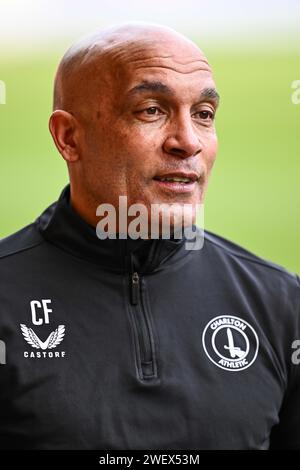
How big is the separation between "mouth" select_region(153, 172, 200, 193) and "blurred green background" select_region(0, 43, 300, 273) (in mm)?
2727

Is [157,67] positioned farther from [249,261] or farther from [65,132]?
[249,261]

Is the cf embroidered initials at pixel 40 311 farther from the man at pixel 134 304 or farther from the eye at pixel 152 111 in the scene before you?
the eye at pixel 152 111

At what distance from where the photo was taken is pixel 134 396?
1834 millimetres

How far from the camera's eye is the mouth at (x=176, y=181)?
1.93 m

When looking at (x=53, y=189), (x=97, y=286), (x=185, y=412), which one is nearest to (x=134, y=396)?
(x=185, y=412)

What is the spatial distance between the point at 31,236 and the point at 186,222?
1.24 ft

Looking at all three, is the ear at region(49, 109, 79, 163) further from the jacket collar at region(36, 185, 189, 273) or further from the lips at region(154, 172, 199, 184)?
the lips at region(154, 172, 199, 184)

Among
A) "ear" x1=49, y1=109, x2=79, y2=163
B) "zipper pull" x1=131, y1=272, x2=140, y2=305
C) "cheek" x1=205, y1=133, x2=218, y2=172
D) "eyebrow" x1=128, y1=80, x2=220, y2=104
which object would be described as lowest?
"zipper pull" x1=131, y1=272, x2=140, y2=305

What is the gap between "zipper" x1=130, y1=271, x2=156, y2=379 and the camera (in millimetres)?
1865

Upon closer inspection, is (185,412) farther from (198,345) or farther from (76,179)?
(76,179)

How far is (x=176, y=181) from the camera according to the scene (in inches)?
76.5

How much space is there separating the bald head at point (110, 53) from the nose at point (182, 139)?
126 millimetres

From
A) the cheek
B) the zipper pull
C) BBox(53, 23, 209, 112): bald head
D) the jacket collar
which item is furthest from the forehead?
the zipper pull

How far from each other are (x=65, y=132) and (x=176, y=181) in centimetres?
31
